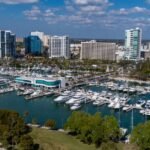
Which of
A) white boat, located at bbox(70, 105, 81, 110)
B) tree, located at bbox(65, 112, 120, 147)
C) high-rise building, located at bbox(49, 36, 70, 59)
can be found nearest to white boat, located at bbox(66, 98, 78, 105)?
white boat, located at bbox(70, 105, 81, 110)

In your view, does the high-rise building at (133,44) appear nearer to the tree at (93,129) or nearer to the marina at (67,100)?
the marina at (67,100)

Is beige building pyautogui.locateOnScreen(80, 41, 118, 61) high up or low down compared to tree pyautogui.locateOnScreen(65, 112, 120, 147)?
up

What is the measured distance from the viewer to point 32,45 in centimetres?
5575

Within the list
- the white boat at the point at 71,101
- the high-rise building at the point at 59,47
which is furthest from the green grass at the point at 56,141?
the high-rise building at the point at 59,47

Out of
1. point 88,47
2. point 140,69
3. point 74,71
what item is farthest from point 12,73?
point 88,47

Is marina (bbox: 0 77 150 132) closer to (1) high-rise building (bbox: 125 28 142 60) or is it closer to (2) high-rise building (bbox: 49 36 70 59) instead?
(1) high-rise building (bbox: 125 28 142 60)

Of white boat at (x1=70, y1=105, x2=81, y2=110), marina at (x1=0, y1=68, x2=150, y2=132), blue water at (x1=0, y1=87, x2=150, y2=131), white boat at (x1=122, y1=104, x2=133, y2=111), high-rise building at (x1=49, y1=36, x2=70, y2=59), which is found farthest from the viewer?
high-rise building at (x1=49, y1=36, x2=70, y2=59)

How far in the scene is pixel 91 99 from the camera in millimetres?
24109

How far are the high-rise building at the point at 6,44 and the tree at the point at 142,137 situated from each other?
1558 inches

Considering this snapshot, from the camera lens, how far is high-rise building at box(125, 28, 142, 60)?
5038 centimetres

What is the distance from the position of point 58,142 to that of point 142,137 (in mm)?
2909

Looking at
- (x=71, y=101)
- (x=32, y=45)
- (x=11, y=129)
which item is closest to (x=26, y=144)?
(x=11, y=129)

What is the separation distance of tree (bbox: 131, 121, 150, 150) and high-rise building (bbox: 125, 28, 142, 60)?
38.6 meters

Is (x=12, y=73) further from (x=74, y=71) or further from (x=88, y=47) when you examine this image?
(x=88, y=47)
